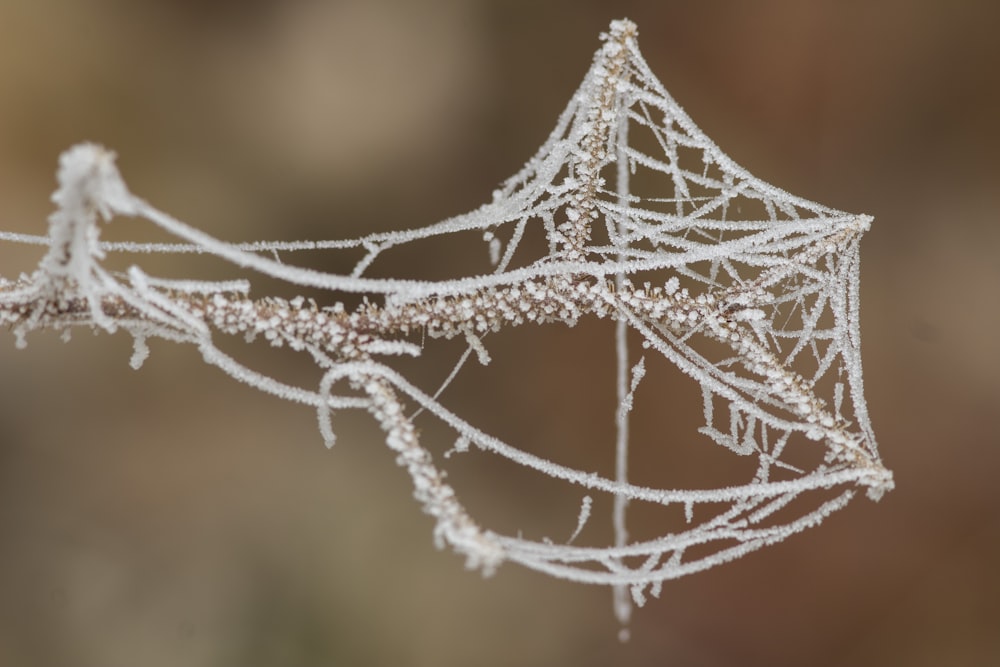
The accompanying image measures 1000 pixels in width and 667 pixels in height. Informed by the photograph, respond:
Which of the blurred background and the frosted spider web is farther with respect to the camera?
the blurred background

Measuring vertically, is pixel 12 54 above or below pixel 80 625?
above

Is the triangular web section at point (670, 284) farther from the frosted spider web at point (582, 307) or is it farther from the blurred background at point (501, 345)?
the blurred background at point (501, 345)

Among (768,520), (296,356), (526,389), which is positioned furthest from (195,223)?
(768,520)

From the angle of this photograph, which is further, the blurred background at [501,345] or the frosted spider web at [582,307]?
the blurred background at [501,345]

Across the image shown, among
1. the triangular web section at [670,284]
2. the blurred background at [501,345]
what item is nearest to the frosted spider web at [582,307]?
the triangular web section at [670,284]

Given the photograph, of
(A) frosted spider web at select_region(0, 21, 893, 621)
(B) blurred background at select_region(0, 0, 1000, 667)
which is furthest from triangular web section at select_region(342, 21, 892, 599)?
(B) blurred background at select_region(0, 0, 1000, 667)

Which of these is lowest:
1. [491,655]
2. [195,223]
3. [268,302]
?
[491,655]

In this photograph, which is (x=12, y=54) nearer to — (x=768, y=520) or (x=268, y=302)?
(x=268, y=302)

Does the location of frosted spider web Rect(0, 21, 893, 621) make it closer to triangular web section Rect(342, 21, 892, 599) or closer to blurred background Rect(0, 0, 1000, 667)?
triangular web section Rect(342, 21, 892, 599)

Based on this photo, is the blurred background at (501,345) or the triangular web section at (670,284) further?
the blurred background at (501,345)
